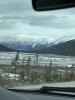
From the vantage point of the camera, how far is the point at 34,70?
22.0ft

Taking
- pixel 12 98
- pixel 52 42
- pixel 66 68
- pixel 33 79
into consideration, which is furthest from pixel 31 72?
pixel 12 98

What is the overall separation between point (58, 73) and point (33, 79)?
0.51m

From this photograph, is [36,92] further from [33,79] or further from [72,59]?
[33,79]

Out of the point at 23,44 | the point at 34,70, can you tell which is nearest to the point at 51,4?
the point at 23,44

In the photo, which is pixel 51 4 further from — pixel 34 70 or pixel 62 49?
pixel 34 70

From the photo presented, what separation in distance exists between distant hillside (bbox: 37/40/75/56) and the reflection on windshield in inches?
4.5

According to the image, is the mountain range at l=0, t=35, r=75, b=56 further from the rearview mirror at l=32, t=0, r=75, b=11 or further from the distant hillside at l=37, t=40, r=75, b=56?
the rearview mirror at l=32, t=0, r=75, b=11

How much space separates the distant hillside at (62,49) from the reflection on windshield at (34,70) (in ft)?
0.38

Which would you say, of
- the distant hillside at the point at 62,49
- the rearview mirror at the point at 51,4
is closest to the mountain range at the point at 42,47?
the distant hillside at the point at 62,49

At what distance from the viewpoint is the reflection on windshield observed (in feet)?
17.8

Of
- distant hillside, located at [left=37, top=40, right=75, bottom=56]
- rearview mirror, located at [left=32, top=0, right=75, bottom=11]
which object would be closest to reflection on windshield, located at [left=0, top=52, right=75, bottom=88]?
distant hillside, located at [left=37, top=40, right=75, bottom=56]

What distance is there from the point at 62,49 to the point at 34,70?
181cm

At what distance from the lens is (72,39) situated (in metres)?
4.90

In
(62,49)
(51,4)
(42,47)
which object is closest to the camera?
(51,4)
